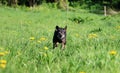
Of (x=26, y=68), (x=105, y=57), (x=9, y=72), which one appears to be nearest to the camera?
(x=9, y=72)

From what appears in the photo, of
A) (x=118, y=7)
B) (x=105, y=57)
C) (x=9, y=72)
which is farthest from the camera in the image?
(x=118, y=7)

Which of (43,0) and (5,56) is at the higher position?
(5,56)

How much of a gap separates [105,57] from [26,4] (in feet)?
152

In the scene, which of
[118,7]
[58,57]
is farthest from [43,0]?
[58,57]

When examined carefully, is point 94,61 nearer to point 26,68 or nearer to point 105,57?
point 105,57

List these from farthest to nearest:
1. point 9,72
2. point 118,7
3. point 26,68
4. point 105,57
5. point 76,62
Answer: point 118,7
point 105,57
point 76,62
point 26,68
point 9,72

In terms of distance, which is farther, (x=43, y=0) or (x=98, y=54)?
(x=43, y=0)

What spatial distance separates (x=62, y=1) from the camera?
54312mm

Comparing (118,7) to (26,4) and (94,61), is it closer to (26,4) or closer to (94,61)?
(26,4)

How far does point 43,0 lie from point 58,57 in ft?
154

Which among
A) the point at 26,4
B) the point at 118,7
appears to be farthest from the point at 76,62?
the point at 118,7

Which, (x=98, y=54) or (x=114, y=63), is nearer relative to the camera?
(x=114, y=63)

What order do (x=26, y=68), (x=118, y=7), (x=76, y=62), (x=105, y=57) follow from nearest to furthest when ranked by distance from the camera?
(x=26, y=68)
(x=76, y=62)
(x=105, y=57)
(x=118, y=7)

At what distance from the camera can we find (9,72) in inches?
182
